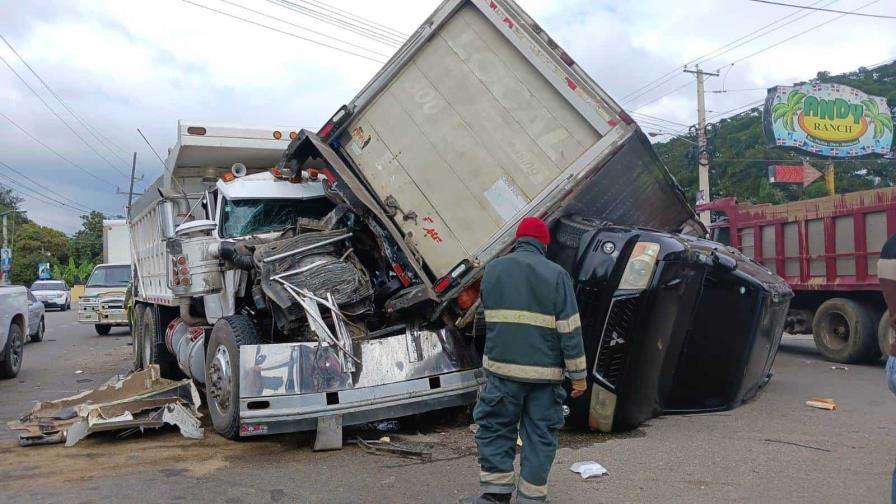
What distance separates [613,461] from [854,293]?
7.14 metres

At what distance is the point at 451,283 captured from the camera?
17.7ft

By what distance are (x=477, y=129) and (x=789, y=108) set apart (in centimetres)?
2295

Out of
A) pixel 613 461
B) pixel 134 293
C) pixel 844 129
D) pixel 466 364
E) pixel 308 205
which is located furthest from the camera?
pixel 844 129

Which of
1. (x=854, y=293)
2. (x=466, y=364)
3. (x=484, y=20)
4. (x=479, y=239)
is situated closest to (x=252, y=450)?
(x=466, y=364)

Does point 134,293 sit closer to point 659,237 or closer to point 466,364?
point 466,364

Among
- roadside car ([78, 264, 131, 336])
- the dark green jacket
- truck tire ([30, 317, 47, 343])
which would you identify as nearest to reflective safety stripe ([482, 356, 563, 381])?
the dark green jacket

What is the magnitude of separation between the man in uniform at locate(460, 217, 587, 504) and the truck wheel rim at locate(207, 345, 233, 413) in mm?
2315

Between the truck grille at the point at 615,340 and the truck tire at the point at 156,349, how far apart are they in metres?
5.82

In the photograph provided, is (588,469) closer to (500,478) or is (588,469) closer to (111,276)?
(500,478)

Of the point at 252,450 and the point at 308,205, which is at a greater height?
the point at 308,205

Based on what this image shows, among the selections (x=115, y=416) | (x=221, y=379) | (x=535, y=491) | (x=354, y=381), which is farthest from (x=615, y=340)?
(x=115, y=416)

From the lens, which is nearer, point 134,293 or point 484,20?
point 484,20

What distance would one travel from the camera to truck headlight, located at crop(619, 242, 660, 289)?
17.0ft

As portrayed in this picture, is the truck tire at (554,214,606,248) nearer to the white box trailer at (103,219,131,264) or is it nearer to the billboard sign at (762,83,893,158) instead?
the white box trailer at (103,219,131,264)
